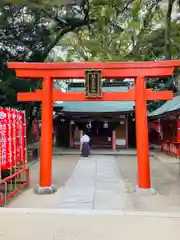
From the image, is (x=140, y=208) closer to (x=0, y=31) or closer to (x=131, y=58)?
(x=0, y=31)

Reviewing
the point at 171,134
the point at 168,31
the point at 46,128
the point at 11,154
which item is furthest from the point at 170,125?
the point at 11,154

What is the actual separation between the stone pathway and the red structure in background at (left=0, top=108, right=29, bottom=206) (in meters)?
1.43

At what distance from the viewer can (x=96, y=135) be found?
23.1 metres

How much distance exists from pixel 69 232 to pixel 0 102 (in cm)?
1347

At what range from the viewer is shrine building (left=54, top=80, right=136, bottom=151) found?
22.0 m

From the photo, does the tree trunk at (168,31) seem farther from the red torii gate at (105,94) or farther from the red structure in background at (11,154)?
the red structure in background at (11,154)

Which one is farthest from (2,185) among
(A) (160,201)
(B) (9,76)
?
(B) (9,76)

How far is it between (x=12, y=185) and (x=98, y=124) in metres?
14.4

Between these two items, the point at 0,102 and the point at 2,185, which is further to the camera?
the point at 0,102

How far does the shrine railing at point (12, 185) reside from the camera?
25.2 feet

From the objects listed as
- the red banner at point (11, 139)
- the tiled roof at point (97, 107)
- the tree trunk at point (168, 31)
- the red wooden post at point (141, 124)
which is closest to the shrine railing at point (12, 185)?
the red banner at point (11, 139)

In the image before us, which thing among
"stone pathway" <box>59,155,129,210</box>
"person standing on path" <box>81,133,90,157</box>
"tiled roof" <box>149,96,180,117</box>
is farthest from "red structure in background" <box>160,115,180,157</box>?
"stone pathway" <box>59,155,129,210</box>

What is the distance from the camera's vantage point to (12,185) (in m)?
9.12

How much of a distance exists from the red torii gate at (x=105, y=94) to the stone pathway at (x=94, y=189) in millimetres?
868
